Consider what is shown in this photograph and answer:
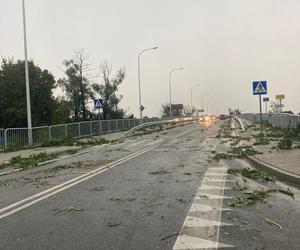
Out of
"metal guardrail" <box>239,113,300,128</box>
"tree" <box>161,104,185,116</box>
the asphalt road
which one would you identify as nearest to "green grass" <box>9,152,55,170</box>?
the asphalt road

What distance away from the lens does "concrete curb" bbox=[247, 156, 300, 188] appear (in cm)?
1077

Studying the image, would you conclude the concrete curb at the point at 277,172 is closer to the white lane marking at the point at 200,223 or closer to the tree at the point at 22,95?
the white lane marking at the point at 200,223

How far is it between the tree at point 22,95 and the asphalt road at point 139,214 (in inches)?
1253

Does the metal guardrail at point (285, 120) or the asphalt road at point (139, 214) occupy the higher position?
the metal guardrail at point (285, 120)

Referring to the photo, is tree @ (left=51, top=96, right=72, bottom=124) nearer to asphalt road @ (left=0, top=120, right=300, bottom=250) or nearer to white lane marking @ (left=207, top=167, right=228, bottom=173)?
white lane marking @ (left=207, top=167, right=228, bottom=173)

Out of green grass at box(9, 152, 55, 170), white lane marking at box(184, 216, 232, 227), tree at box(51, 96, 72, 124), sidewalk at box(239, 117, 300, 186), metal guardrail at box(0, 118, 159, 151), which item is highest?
tree at box(51, 96, 72, 124)

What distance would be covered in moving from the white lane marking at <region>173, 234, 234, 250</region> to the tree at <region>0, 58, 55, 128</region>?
38.8 meters

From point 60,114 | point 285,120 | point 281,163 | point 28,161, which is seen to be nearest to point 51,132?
point 28,161

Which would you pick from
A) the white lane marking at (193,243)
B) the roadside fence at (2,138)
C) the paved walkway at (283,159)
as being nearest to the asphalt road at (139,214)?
the white lane marking at (193,243)

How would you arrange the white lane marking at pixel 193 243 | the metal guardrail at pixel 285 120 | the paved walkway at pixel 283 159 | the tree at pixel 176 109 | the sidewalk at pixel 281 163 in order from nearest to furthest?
1. the white lane marking at pixel 193 243
2. the sidewalk at pixel 281 163
3. the paved walkway at pixel 283 159
4. the metal guardrail at pixel 285 120
5. the tree at pixel 176 109

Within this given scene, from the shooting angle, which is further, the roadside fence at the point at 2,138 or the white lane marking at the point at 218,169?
the roadside fence at the point at 2,138

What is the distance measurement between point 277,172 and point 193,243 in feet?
21.9

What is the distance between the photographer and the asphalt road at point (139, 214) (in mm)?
6102

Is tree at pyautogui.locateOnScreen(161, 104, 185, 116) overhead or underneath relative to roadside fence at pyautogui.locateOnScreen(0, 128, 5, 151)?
overhead
